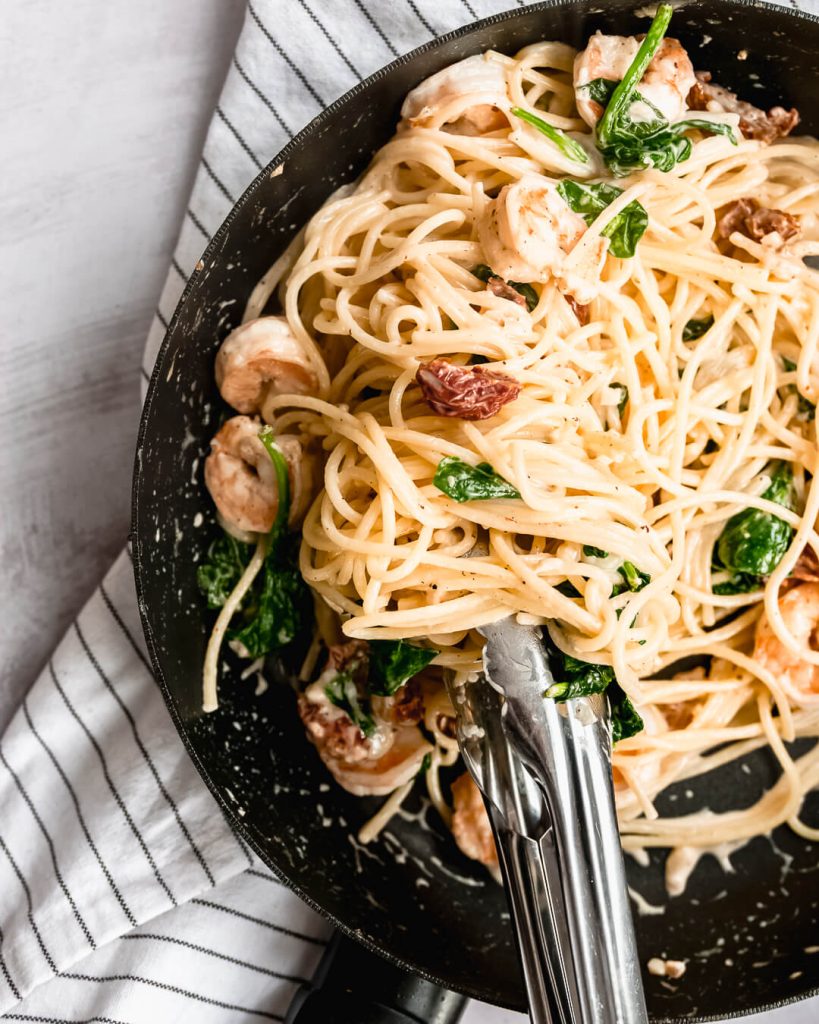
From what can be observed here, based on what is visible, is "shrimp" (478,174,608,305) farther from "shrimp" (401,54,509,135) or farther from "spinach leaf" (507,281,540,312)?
"shrimp" (401,54,509,135)

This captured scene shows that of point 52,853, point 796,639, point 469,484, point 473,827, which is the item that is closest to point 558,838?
point 473,827

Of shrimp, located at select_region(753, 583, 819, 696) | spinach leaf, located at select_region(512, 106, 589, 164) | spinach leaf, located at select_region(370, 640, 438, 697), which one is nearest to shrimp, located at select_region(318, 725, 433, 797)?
spinach leaf, located at select_region(370, 640, 438, 697)

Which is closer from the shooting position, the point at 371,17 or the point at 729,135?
the point at 729,135

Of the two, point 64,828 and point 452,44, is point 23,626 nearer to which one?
point 64,828

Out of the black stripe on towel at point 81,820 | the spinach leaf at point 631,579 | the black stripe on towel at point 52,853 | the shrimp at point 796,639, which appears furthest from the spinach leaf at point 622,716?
the black stripe on towel at point 52,853

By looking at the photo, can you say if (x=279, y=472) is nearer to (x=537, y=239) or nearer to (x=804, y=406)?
(x=537, y=239)

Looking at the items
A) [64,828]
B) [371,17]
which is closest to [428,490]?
[371,17]
